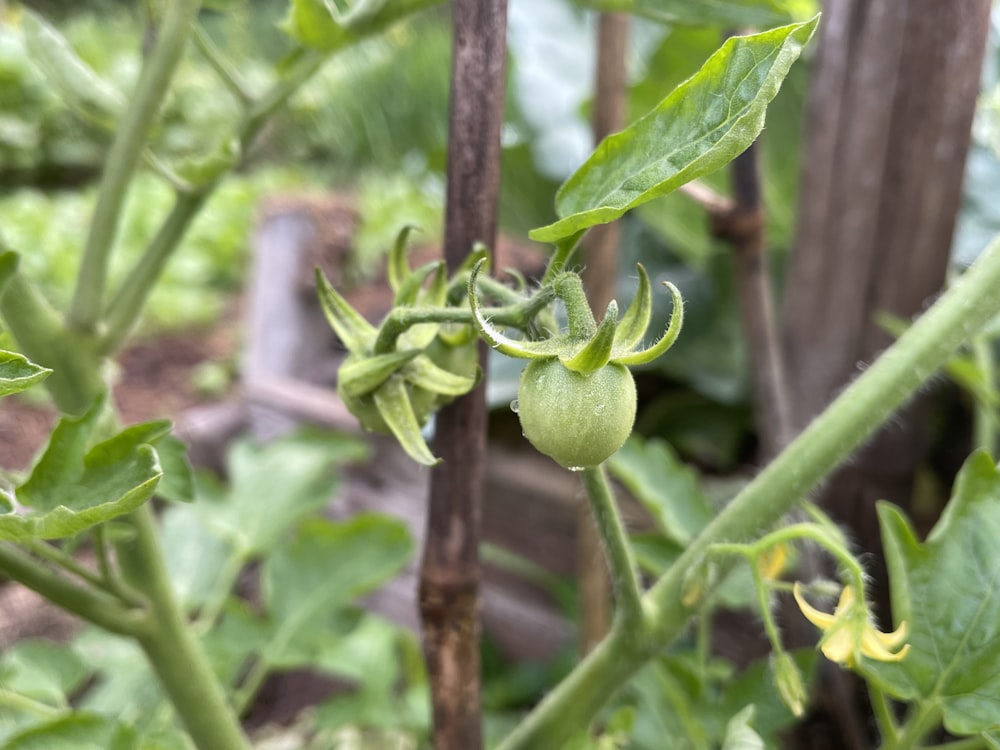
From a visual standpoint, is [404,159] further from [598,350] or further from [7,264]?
[598,350]

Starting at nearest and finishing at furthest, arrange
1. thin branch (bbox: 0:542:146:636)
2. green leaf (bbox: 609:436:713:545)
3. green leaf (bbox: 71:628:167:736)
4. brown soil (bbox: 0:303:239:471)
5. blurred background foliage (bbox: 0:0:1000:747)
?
thin branch (bbox: 0:542:146:636), green leaf (bbox: 609:436:713:545), green leaf (bbox: 71:628:167:736), blurred background foliage (bbox: 0:0:1000:747), brown soil (bbox: 0:303:239:471)

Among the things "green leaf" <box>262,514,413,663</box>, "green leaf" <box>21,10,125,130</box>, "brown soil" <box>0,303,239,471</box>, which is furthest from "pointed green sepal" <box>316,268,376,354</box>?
"brown soil" <box>0,303,239,471</box>

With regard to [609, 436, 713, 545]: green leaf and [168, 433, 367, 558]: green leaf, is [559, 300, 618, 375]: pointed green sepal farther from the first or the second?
[168, 433, 367, 558]: green leaf

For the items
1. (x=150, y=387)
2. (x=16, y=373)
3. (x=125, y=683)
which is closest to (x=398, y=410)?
(x=16, y=373)

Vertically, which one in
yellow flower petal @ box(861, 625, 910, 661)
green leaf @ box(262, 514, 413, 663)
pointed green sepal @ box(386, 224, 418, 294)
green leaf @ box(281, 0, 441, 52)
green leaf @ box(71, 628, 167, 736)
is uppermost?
green leaf @ box(281, 0, 441, 52)

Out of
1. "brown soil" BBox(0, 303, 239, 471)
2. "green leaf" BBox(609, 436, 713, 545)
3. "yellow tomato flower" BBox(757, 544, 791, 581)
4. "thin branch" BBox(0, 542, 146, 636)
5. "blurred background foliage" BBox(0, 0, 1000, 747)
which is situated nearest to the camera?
"thin branch" BBox(0, 542, 146, 636)

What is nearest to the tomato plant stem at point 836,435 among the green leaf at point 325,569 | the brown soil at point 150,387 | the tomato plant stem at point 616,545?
the tomato plant stem at point 616,545
